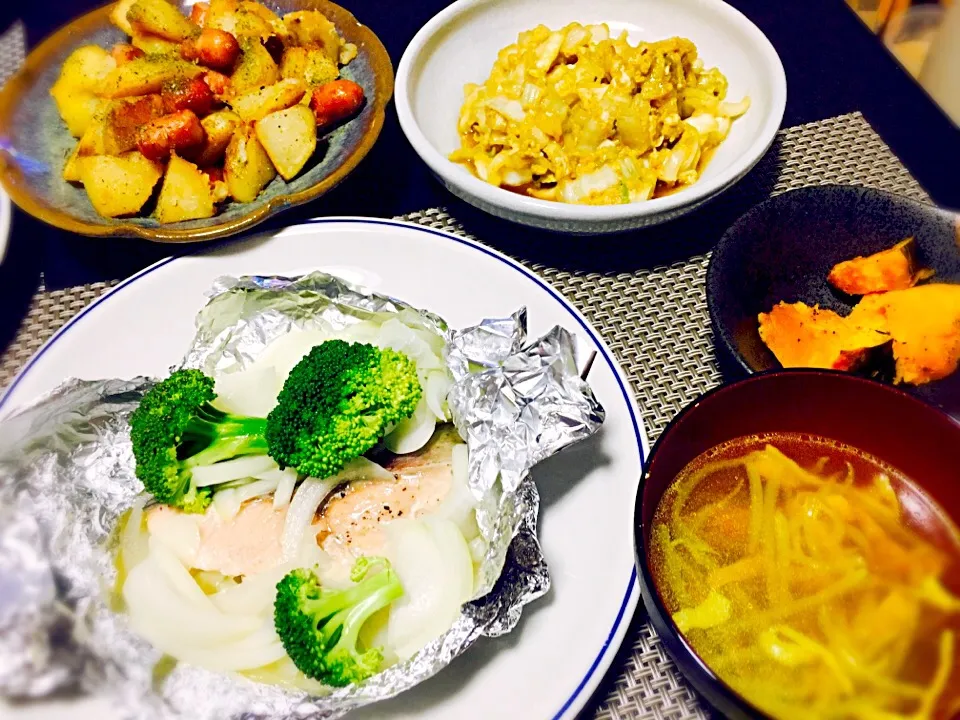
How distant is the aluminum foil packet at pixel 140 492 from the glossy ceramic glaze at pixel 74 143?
0.28 meters

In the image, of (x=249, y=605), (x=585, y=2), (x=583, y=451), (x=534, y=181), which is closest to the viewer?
(x=249, y=605)

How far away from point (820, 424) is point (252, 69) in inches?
59.8

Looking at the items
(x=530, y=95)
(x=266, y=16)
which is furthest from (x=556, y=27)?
(x=266, y=16)

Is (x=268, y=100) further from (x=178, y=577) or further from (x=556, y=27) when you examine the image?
(x=178, y=577)

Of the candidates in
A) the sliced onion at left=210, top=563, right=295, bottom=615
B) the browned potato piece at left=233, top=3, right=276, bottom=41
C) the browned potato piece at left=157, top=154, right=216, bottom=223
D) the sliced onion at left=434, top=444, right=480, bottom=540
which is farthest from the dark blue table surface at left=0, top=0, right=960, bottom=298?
the sliced onion at left=210, top=563, right=295, bottom=615

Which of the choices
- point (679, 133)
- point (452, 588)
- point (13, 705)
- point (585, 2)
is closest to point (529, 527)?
point (452, 588)

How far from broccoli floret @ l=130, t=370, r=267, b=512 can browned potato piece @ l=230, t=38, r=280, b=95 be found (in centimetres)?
93

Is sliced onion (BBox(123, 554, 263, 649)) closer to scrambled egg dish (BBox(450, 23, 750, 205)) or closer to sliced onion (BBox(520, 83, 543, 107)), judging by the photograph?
scrambled egg dish (BBox(450, 23, 750, 205))

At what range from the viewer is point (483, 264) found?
4.85 ft

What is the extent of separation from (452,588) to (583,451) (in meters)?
0.34

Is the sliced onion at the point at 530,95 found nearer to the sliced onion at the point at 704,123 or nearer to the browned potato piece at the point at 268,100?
the sliced onion at the point at 704,123

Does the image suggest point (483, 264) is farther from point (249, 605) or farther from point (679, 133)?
point (249, 605)

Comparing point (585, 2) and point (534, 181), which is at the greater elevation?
point (585, 2)

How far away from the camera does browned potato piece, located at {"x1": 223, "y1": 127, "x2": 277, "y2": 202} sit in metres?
1.63
